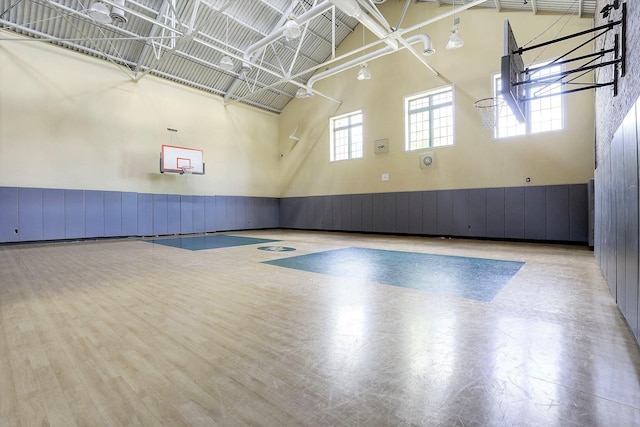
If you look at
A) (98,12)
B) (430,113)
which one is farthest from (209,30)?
(430,113)

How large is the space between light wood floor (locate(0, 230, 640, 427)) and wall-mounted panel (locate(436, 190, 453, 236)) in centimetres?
556

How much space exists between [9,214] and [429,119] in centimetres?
1233

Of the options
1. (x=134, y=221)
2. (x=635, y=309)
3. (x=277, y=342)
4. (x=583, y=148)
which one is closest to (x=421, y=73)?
(x=583, y=148)

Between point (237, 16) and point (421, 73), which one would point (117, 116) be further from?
point (421, 73)

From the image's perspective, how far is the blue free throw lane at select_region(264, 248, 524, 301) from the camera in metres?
3.66

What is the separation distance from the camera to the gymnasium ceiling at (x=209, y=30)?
24.2 feet

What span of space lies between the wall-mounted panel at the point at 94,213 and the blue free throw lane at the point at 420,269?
7.06 m

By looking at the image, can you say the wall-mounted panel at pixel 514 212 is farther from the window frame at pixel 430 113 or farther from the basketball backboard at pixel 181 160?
the basketball backboard at pixel 181 160

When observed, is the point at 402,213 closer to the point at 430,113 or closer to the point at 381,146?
the point at 381,146

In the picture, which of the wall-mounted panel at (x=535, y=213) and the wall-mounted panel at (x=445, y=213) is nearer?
the wall-mounted panel at (x=535, y=213)

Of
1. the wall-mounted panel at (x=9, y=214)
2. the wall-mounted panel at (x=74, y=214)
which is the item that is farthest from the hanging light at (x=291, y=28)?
the wall-mounted panel at (x=9, y=214)

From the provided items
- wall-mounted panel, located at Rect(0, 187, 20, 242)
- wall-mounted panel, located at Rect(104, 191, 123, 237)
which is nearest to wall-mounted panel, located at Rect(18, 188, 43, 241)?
wall-mounted panel, located at Rect(0, 187, 20, 242)

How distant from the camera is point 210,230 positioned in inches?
477

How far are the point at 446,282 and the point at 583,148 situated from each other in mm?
6360
